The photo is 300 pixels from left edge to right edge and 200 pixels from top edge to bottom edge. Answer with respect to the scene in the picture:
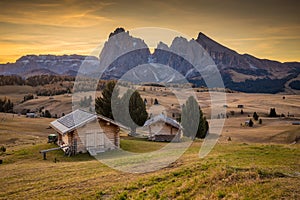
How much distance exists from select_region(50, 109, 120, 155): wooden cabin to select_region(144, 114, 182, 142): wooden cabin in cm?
1476

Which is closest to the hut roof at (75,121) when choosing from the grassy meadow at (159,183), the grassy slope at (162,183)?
the grassy meadow at (159,183)

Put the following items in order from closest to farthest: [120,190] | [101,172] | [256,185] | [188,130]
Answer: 1. [256,185]
2. [120,190]
3. [101,172]
4. [188,130]

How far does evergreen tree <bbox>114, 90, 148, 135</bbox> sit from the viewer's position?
56.4 meters

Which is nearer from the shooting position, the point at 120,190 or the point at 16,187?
the point at 120,190

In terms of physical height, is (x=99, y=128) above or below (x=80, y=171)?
above

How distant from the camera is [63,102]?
147 metres

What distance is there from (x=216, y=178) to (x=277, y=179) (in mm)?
2802

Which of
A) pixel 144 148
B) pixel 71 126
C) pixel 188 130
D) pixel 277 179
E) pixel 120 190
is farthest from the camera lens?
pixel 188 130

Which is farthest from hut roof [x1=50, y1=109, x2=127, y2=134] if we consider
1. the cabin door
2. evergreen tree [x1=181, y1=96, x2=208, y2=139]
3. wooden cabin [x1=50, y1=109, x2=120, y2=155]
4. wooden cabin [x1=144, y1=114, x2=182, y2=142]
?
evergreen tree [x1=181, y1=96, x2=208, y2=139]

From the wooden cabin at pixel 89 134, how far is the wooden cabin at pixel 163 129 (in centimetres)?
1476

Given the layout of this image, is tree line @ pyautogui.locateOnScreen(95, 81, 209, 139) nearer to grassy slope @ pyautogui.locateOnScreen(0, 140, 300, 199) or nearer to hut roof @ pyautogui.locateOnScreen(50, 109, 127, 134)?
hut roof @ pyautogui.locateOnScreen(50, 109, 127, 134)

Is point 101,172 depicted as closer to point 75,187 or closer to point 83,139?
point 75,187

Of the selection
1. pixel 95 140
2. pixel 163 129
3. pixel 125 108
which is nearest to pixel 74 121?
pixel 95 140

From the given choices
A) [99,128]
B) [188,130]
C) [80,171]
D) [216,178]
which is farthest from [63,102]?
[216,178]
